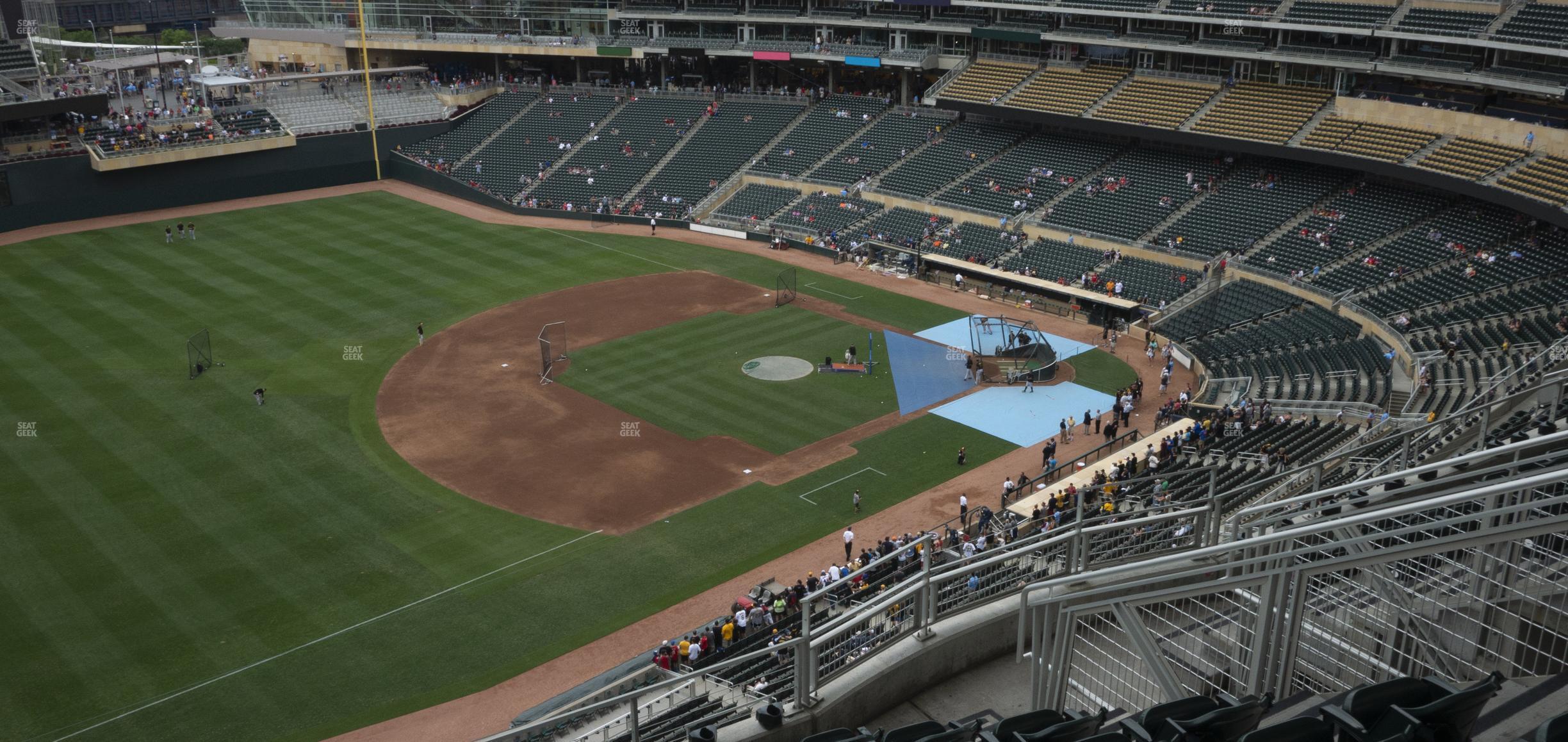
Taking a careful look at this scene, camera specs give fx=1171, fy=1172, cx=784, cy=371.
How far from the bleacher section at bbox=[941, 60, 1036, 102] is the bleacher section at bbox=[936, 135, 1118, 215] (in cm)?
367

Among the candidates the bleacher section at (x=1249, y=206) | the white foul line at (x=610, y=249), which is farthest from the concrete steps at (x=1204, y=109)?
the white foul line at (x=610, y=249)

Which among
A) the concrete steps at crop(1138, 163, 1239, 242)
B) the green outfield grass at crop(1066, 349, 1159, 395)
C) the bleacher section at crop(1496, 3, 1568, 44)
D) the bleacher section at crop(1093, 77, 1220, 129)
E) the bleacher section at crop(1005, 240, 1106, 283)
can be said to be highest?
the bleacher section at crop(1496, 3, 1568, 44)

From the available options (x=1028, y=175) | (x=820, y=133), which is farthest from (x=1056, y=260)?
(x=820, y=133)

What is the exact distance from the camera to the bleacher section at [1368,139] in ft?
164

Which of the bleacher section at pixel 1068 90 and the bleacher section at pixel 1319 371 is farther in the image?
the bleacher section at pixel 1068 90

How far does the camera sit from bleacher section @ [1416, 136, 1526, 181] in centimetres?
4616

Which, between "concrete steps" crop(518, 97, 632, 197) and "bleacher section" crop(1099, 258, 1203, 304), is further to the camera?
"concrete steps" crop(518, 97, 632, 197)

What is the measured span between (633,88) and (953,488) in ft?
185

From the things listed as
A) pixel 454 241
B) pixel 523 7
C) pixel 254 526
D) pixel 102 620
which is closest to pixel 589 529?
pixel 254 526

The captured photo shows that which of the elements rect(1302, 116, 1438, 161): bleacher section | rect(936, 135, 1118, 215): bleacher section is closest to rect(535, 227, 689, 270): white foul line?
rect(936, 135, 1118, 215): bleacher section

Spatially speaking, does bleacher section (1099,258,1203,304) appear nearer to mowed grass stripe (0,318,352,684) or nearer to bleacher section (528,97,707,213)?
bleacher section (528,97,707,213)

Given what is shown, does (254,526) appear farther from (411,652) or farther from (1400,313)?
(1400,313)

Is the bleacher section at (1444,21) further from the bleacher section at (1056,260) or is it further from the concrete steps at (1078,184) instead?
the bleacher section at (1056,260)

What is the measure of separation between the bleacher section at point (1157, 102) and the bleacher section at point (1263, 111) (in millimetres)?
1290
